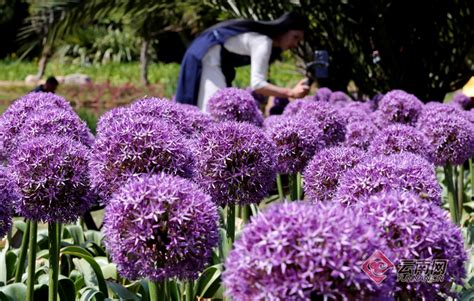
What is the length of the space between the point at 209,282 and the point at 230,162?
913 mm

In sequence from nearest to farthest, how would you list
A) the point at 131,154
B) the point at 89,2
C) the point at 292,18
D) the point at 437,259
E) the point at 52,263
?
the point at 437,259, the point at 131,154, the point at 52,263, the point at 292,18, the point at 89,2

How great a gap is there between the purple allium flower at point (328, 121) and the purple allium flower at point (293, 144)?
419mm

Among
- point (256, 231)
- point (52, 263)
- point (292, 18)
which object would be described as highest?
point (292, 18)

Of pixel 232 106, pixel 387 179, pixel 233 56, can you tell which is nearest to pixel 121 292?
pixel 232 106

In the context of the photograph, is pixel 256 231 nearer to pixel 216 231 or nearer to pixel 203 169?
pixel 216 231

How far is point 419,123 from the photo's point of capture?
13.3ft

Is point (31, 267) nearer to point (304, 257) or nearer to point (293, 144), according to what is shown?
point (293, 144)

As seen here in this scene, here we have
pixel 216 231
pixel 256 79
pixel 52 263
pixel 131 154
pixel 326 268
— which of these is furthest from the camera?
pixel 256 79

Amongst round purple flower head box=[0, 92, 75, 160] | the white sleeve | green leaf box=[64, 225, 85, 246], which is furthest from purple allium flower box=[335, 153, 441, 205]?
the white sleeve

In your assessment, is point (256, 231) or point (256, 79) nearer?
point (256, 231)

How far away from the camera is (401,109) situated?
4477mm

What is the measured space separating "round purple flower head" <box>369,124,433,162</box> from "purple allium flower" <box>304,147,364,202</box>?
45cm

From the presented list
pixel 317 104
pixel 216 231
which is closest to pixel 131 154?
pixel 216 231

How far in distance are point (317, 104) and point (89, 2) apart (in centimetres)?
484
